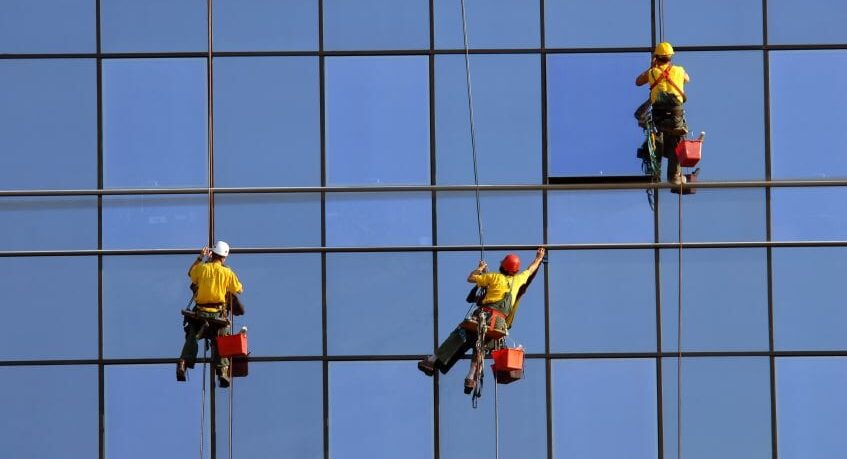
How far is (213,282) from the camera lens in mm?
17875

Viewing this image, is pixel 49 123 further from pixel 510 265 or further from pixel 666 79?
pixel 666 79

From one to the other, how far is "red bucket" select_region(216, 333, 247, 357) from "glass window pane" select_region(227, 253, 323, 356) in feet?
2.62

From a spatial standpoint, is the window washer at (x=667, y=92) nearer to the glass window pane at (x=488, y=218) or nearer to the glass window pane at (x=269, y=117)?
the glass window pane at (x=488, y=218)

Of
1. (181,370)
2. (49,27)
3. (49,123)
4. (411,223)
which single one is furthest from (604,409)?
(49,27)

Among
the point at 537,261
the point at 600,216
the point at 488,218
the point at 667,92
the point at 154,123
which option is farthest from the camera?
the point at 154,123

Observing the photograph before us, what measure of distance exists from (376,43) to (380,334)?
123 inches

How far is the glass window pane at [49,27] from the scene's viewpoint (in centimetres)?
1903

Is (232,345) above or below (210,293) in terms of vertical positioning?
below

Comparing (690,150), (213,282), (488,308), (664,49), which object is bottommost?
(488,308)

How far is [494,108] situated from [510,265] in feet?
6.60

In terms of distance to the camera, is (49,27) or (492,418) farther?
(49,27)

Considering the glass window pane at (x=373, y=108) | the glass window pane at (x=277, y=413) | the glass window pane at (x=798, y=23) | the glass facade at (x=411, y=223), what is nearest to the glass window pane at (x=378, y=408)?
the glass facade at (x=411, y=223)

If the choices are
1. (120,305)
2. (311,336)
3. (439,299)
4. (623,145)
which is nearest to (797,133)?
(623,145)

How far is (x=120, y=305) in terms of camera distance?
18.8 m
